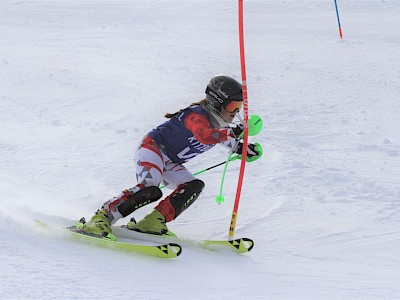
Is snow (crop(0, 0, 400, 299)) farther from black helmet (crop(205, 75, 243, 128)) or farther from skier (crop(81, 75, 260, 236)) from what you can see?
black helmet (crop(205, 75, 243, 128))

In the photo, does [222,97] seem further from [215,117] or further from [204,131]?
[204,131]

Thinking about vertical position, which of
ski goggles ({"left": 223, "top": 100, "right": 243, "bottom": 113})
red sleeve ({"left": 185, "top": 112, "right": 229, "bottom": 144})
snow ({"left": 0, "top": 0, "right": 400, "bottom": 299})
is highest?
ski goggles ({"left": 223, "top": 100, "right": 243, "bottom": 113})

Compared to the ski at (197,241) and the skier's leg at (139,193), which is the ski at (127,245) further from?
the ski at (197,241)

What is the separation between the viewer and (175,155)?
17.5 ft

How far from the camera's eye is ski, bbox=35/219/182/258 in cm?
471

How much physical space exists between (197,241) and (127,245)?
62 cm

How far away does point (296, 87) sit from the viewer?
35.2ft

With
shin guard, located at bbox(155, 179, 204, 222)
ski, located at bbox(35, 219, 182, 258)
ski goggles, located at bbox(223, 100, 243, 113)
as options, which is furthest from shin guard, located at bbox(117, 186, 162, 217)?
ski goggles, located at bbox(223, 100, 243, 113)

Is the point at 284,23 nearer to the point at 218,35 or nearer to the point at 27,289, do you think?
Result: the point at 218,35

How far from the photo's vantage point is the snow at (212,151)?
4453mm

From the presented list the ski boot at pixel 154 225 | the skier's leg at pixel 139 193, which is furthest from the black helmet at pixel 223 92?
the ski boot at pixel 154 225

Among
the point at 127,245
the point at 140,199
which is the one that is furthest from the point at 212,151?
the point at 127,245

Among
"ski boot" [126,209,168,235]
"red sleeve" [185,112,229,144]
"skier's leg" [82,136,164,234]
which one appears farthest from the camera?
"ski boot" [126,209,168,235]

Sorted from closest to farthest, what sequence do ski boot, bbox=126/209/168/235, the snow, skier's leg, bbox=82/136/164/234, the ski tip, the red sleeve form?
the snow → the ski tip → the red sleeve → skier's leg, bbox=82/136/164/234 → ski boot, bbox=126/209/168/235
